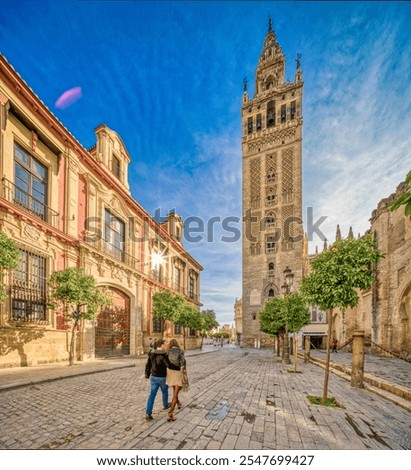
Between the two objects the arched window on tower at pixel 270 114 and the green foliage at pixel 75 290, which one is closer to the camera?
the green foliage at pixel 75 290

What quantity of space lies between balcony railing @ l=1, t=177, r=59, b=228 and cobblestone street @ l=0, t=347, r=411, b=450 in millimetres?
7289

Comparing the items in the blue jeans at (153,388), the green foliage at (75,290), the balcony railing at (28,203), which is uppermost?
the balcony railing at (28,203)

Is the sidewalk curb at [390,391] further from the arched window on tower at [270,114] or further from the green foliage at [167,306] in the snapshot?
the arched window on tower at [270,114]

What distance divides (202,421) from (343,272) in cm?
431

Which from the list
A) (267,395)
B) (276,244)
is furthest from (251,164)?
(267,395)

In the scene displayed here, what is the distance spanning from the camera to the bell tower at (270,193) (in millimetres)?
36125

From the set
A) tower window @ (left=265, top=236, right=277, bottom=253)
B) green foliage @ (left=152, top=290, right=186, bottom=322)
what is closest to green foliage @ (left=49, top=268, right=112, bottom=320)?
green foliage @ (left=152, top=290, right=186, bottom=322)

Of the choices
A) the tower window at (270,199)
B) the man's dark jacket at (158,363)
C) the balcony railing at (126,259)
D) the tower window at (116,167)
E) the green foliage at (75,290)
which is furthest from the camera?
the tower window at (270,199)

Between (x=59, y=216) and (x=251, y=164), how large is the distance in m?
34.7

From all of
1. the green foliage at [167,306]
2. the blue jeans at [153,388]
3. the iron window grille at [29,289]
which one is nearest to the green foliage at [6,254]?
the iron window grille at [29,289]

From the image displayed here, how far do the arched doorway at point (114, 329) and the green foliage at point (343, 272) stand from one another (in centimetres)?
1320

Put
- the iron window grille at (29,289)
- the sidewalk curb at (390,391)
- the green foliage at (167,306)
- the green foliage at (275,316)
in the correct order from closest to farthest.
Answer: the sidewalk curb at (390,391), the iron window grille at (29,289), the green foliage at (275,316), the green foliage at (167,306)

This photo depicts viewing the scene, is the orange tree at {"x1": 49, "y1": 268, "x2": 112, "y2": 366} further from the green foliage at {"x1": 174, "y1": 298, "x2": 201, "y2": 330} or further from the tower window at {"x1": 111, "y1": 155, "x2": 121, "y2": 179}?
the green foliage at {"x1": 174, "y1": 298, "x2": 201, "y2": 330}
